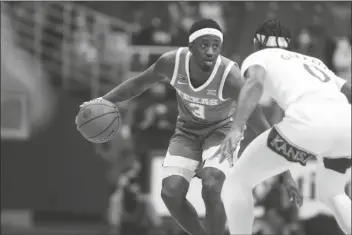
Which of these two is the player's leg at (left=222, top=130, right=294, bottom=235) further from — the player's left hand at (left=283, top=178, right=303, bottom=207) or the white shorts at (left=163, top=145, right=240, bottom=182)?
the player's left hand at (left=283, top=178, right=303, bottom=207)

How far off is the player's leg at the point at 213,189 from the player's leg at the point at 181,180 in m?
0.13

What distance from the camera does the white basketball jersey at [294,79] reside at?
18.1 feet

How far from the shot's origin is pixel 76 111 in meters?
12.6

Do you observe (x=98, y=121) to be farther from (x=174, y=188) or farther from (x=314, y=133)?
(x=314, y=133)

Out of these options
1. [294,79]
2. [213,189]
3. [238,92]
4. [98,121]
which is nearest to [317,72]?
[294,79]

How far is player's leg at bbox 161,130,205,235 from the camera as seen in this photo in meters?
6.34

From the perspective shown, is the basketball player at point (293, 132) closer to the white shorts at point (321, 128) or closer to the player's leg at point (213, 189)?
the white shorts at point (321, 128)

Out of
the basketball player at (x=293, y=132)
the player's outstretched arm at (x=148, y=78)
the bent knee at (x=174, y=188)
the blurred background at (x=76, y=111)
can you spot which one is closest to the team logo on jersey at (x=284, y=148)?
the basketball player at (x=293, y=132)

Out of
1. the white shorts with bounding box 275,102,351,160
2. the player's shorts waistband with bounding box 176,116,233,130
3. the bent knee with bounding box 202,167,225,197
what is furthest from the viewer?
the player's shorts waistband with bounding box 176,116,233,130

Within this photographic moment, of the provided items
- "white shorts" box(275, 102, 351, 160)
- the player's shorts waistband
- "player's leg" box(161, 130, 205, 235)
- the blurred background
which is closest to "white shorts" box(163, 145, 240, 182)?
"player's leg" box(161, 130, 205, 235)

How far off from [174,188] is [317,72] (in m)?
1.42

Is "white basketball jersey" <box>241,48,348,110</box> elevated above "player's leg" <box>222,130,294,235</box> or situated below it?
above

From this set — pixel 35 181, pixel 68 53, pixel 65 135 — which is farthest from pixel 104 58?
pixel 35 181

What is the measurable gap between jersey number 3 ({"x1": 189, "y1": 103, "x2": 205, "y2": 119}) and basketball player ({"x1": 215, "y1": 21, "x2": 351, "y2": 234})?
0.84m
